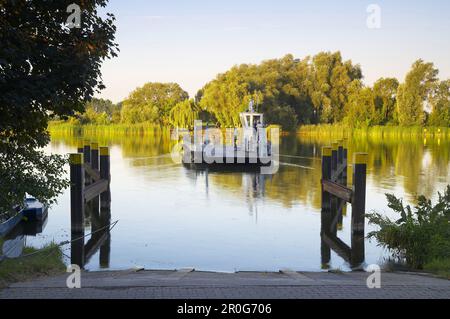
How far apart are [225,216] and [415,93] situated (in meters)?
A: 61.7

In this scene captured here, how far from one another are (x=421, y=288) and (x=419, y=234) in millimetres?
3982

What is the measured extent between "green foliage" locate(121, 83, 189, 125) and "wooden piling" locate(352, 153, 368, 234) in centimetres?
8206

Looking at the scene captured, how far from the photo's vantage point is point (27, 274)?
756 cm

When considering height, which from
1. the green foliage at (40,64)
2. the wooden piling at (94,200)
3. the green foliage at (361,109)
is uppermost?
the green foliage at (361,109)

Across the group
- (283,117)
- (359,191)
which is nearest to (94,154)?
(359,191)

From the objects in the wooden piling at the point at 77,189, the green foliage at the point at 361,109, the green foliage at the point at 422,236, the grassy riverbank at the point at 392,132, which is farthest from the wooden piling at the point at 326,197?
the green foliage at the point at 361,109

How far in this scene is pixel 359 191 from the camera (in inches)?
452

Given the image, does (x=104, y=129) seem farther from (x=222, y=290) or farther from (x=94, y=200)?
(x=222, y=290)

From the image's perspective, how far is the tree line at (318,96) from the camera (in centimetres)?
7100

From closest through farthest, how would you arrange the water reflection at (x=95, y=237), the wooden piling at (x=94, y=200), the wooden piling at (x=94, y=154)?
the water reflection at (x=95, y=237) → the wooden piling at (x=94, y=200) → the wooden piling at (x=94, y=154)

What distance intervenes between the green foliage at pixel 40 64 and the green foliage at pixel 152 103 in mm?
84767

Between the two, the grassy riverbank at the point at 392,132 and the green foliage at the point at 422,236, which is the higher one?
the grassy riverbank at the point at 392,132

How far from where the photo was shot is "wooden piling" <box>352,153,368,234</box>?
1148 centimetres

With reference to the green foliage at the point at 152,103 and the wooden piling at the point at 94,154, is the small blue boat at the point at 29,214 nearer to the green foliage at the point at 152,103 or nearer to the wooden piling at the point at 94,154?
the wooden piling at the point at 94,154
